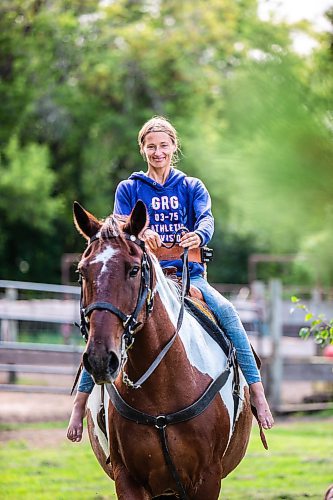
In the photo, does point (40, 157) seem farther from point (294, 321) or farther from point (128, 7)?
point (294, 321)

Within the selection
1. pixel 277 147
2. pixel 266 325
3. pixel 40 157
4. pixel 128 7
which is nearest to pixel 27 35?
pixel 40 157

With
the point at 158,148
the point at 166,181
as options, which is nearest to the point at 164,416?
the point at 166,181

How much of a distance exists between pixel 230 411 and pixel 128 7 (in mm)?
32520

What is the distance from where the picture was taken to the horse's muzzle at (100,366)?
3.90 m

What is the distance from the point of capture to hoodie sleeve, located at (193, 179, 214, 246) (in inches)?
198

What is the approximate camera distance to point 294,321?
20.7m

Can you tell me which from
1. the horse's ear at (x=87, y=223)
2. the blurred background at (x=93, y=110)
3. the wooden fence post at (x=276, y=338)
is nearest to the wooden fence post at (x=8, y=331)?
the wooden fence post at (x=276, y=338)

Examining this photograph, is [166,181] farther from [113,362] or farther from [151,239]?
[113,362]

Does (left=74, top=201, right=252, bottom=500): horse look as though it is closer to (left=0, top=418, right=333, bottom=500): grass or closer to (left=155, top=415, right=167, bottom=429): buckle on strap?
(left=155, top=415, right=167, bottom=429): buckle on strap

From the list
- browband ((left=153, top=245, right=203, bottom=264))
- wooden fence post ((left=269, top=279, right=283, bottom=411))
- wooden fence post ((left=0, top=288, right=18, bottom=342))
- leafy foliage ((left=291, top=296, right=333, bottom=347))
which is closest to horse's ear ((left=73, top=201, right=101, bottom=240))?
browband ((left=153, top=245, right=203, bottom=264))

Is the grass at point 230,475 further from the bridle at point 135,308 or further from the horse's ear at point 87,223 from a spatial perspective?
the horse's ear at point 87,223

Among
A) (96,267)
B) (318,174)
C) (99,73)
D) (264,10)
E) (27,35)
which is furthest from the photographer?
(99,73)

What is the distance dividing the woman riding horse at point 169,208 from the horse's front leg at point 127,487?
0.51 meters

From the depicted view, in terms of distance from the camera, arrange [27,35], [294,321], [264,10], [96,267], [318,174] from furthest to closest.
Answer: [27,35], [294,321], [96,267], [318,174], [264,10]
